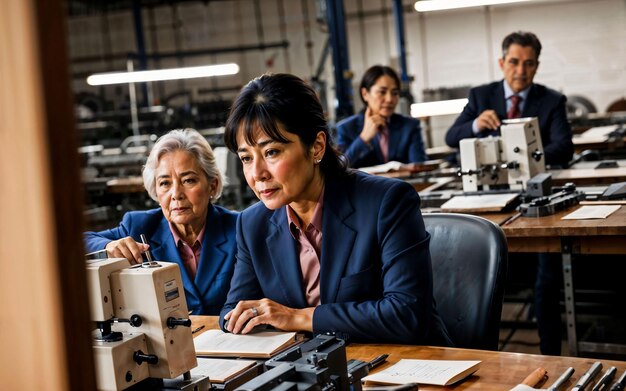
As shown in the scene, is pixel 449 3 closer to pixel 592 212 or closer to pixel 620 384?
pixel 592 212

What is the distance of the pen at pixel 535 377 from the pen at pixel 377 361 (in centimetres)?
35

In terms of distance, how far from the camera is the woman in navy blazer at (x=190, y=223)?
2.70 meters

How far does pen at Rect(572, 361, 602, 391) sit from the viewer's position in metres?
1.52

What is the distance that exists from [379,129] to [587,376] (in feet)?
13.2

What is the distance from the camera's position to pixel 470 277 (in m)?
2.21

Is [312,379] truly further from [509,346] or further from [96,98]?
[96,98]

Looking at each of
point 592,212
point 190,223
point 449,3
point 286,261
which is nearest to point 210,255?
point 190,223

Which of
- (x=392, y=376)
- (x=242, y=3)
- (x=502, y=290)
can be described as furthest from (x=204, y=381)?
(x=242, y=3)

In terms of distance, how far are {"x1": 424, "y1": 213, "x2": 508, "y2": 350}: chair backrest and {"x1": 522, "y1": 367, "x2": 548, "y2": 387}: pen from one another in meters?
0.52

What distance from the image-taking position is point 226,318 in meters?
2.16

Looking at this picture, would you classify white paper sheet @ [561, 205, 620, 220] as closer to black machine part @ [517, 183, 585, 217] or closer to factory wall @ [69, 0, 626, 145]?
black machine part @ [517, 183, 585, 217]

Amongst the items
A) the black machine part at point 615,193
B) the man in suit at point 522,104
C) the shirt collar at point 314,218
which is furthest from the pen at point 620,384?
the man in suit at point 522,104

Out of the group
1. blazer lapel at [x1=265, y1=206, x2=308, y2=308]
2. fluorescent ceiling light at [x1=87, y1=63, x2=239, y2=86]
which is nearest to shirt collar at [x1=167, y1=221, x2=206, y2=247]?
blazer lapel at [x1=265, y1=206, x2=308, y2=308]

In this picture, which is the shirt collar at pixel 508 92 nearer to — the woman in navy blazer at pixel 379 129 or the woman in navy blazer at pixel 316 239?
the woman in navy blazer at pixel 379 129
